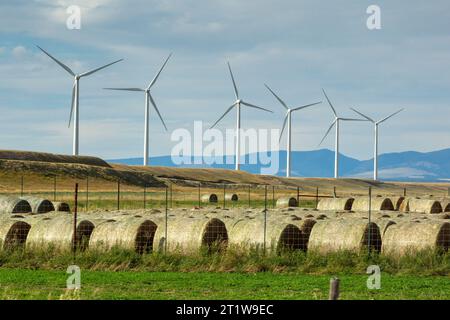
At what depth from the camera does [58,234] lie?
2292cm

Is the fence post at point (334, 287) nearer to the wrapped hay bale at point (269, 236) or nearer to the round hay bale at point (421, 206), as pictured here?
the wrapped hay bale at point (269, 236)

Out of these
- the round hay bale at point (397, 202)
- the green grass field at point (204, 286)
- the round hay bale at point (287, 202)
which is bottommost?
the green grass field at point (204, 286)

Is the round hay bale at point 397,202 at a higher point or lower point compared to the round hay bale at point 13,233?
higher

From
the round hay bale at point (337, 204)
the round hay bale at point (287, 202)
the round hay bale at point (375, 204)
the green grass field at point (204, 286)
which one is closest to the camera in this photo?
the green grass field at point (204, 286)

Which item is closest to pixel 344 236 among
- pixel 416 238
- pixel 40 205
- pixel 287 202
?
pixel 416 238

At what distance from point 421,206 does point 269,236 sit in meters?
25.1

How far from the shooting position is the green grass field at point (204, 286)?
619 inches

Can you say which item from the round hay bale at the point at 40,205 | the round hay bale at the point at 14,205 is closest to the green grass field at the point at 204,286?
the round hay bale at the point at 14,205

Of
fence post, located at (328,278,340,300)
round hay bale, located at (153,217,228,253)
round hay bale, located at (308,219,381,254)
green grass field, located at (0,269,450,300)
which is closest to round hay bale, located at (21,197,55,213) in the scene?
round hay bale, located at (153,217,228,253)

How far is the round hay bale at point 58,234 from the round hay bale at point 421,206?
25.5 metres

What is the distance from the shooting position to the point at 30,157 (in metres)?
125
